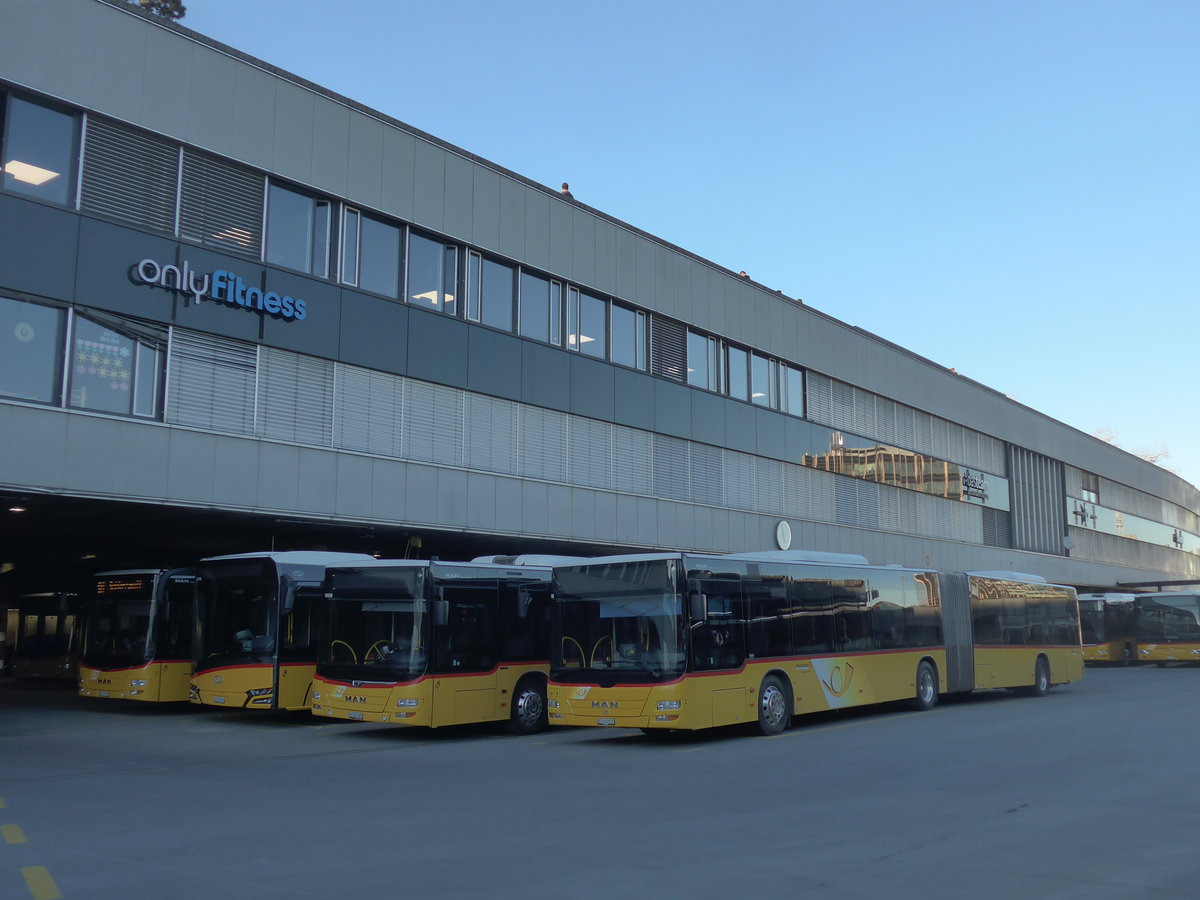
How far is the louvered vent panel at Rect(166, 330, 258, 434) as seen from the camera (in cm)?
2008

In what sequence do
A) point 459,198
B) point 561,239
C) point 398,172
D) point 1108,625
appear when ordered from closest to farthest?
point 398,172 < point 459,198 < point 561,239 < point 1108,625

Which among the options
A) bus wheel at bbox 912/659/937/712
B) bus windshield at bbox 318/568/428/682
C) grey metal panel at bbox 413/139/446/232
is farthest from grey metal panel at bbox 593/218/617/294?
bus windshield at bbox 318/568/428/682

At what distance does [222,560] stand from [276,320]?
4.74 metres

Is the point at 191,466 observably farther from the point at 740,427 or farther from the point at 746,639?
the point at 740,427

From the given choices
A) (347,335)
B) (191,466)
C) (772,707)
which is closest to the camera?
(772,707)

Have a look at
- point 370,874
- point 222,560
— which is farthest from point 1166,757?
point 222,560

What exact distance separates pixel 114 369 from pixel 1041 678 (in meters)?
21.6

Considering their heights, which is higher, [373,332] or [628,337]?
[628,337]

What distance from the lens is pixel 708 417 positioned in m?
32.7

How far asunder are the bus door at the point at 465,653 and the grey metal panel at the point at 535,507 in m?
7.70

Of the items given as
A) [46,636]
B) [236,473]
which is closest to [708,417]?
[236,473]

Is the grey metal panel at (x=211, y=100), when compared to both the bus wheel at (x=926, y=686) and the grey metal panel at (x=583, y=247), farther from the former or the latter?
the bus wheel at (x=926, y=686)

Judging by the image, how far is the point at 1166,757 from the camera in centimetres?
1385

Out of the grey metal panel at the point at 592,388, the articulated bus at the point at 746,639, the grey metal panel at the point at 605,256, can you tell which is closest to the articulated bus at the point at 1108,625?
the articulated bus at the point at 746,639
